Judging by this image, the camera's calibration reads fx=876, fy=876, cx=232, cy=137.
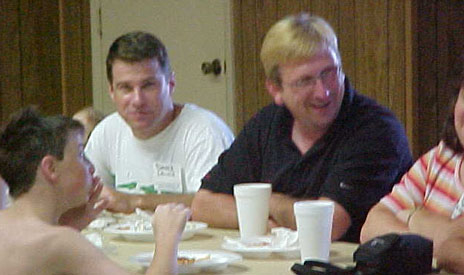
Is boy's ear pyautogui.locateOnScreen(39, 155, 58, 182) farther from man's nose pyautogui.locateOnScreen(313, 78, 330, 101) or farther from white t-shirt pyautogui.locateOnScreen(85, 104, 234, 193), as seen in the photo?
white t-shirt pyautogui.locateOnScreen(85, 104, 234, 193)

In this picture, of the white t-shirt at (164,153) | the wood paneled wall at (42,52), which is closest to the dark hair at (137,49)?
the white t-shirt at (164,153)

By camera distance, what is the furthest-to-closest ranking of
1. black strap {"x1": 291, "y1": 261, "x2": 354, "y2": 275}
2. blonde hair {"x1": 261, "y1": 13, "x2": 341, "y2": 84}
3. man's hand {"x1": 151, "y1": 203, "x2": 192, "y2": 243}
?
1. blonde hair {"x1": 261, "y1": 13, "x2": 341, "y2": 84}
2. man's hand {"x1": 151, "y1": 203, "x2": 192, "y2": 243}
3. black strap {"x1": 291, "y1": 261, "x2": 354, "y2": 275}

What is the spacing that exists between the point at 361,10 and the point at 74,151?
2609 mm

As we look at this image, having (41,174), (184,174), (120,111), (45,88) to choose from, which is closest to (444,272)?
(41,174)

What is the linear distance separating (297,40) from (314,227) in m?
0.81

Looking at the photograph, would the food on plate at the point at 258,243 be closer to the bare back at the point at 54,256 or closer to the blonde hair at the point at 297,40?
the bare back at the point at 54,256

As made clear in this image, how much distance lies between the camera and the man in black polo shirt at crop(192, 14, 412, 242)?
2.52 meters

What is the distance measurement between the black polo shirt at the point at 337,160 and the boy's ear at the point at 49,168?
0.87 m

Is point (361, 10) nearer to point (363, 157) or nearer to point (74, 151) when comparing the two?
point (363, 157)

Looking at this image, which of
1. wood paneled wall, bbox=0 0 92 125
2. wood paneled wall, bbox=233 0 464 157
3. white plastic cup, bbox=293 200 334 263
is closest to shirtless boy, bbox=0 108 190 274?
white plastic cup, bbox=293 200 334 263

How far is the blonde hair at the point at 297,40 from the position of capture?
2.58 meters

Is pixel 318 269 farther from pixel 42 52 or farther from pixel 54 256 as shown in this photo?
pixel 42 52

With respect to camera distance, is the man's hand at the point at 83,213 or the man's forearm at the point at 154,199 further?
the man's forearm at the point at 154,199

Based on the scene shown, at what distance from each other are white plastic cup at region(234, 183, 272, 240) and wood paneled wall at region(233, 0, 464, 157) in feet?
6.21
